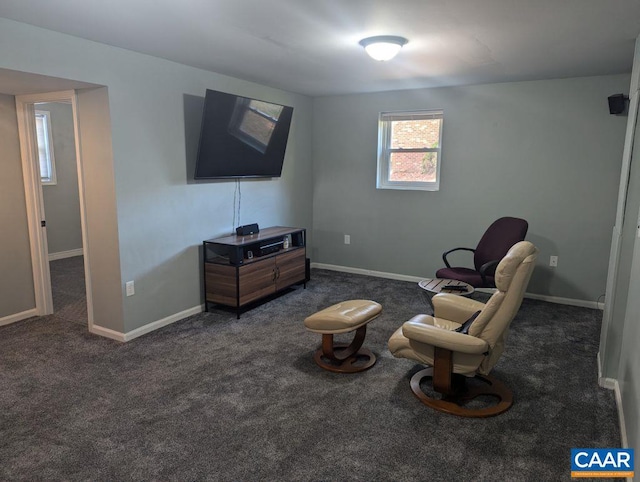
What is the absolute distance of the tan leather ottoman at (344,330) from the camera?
10.0 feet

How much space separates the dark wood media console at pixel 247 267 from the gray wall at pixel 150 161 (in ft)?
0.56

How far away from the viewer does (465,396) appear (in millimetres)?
2758

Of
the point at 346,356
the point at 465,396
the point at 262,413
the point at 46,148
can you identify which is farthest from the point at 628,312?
the point at 46,148

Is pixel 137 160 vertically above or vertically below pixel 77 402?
above

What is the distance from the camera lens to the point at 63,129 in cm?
657

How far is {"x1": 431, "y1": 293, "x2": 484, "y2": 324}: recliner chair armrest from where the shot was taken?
3.07 meters

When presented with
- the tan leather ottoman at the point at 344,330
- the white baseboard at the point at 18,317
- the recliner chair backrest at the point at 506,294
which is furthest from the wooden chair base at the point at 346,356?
the white baseboard at the point at 18,317

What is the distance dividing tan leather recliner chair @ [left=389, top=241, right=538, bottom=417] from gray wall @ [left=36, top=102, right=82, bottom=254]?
19.1 feet

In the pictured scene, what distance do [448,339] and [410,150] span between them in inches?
135

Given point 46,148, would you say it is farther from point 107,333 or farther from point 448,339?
point 448,339

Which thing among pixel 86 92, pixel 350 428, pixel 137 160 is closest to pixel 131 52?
pixel 86 92

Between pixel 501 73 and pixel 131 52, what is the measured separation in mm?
3343

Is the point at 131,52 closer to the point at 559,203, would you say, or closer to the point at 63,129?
the point at 63,129

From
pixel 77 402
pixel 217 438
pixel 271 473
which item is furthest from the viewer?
pixel 77 402
